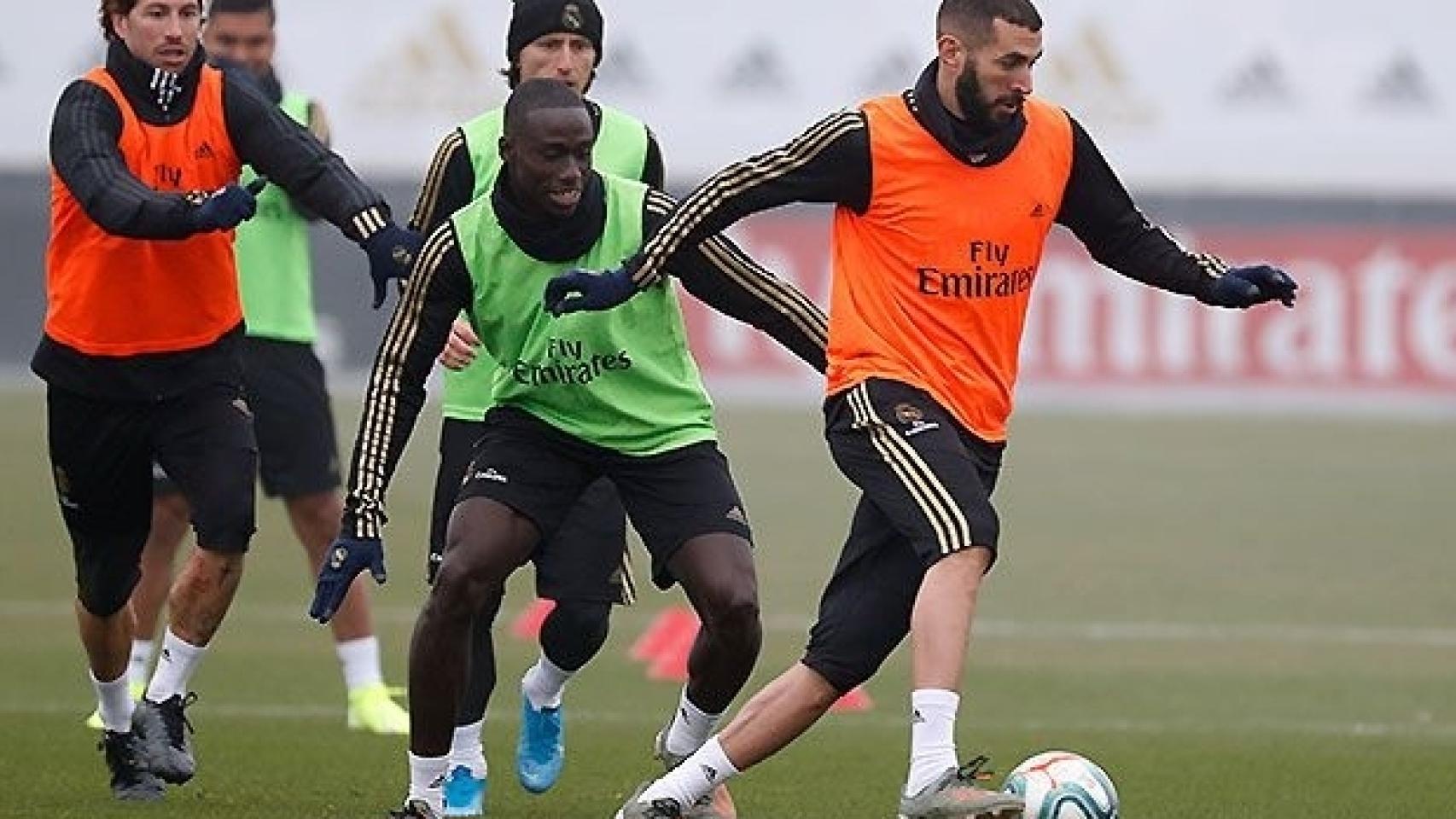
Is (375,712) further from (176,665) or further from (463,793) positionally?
(463,793)

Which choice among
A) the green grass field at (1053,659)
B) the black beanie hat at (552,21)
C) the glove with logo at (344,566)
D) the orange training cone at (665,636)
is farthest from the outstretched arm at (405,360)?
the orange training cone at (665,636)

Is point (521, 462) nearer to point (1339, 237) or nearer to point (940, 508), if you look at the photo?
point (940, 508)

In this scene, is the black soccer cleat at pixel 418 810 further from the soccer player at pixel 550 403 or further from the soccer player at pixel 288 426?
the soccer player at pixel 288 426

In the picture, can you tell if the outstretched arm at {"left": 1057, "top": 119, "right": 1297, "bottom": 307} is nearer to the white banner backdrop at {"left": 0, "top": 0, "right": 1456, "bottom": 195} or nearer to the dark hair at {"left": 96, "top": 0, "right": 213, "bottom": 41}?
the dark hair at {"left": 96, "top": 0, "right": 213, "bottom": 41}

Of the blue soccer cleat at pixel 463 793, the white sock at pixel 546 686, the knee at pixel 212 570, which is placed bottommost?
the blue soccer cleat at pixel 463 793

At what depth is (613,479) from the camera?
958 cm

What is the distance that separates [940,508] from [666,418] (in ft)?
3.66

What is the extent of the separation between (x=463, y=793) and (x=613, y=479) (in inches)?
51.8

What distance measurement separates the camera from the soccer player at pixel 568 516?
10.3 metres

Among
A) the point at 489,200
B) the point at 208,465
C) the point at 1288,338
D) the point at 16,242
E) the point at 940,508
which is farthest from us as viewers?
the point at 16,242

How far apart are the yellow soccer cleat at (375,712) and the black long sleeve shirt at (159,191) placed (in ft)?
8.71

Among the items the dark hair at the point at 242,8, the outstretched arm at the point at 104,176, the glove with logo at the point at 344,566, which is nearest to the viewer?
the glove with logo at the point at 344,566

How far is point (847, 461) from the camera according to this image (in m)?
9.06

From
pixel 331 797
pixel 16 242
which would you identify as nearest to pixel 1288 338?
pixel 16 242
